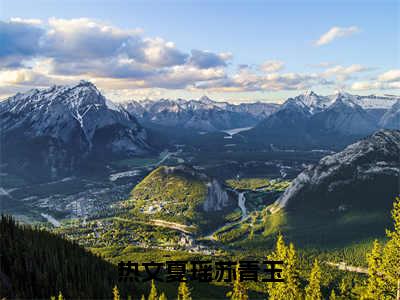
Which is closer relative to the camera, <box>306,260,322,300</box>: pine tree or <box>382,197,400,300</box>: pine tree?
<box>382,197,400,300</box>: pine tree

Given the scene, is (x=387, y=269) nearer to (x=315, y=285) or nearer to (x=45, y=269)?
(x=315, y=285)

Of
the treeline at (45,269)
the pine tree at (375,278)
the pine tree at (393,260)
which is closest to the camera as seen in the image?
the pine tree at (393,260)

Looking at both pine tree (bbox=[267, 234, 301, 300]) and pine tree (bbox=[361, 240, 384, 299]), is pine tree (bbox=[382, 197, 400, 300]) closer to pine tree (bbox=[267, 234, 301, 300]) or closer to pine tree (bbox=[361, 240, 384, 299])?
pine tree (bbox=[361, 240, 384, 299])

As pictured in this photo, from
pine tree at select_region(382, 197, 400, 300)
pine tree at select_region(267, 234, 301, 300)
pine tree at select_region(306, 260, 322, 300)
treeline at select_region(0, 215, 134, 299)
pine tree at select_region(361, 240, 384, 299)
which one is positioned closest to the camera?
pine tree at select_region(382, 197, 400, 300)

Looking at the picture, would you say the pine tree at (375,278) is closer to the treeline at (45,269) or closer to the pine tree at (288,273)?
the pine tree at (288,273)

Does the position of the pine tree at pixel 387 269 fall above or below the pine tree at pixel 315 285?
above

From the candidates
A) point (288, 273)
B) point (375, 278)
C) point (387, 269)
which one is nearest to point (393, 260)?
point (387, 269)

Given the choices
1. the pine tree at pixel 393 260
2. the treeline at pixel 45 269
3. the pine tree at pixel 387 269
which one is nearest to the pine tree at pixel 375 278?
the pine tree at pixel 387 269

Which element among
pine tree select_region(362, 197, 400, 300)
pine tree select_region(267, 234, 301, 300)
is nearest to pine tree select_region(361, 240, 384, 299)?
pine tree select_region(362, 197, 400, 300)

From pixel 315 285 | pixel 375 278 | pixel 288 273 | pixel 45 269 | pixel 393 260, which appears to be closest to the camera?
pixel 393 260
